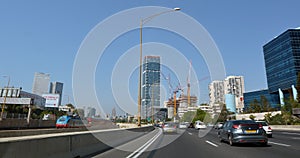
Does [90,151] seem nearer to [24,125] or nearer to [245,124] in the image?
[245,124]

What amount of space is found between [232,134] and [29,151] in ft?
35.5

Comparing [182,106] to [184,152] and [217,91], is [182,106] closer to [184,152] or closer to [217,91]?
[217,91]

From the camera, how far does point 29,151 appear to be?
5406 mm

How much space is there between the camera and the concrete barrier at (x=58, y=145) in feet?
16.1

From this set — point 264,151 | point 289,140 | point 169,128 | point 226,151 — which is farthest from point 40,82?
point 264,151

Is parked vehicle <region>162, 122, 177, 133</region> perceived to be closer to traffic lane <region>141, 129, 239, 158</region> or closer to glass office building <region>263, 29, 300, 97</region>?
traffic lane <region>141, 129, 239, 158</region>

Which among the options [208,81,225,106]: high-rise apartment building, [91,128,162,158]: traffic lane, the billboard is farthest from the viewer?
[208,81,225,106]: high-rise apartment building

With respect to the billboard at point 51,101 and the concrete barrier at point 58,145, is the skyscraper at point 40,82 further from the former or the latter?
the concrete barrier at point 58,145

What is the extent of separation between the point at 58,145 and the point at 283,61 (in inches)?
4063

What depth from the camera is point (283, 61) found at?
9338cm

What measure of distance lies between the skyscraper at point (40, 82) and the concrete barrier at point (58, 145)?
111 meters

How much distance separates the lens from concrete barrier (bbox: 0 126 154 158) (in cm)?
491

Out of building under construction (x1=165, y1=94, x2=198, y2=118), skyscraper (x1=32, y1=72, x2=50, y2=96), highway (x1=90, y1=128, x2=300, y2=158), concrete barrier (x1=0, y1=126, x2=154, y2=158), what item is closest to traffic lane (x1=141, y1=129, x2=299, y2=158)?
highway (x1=90, y1=128, x2=300, y2=158)

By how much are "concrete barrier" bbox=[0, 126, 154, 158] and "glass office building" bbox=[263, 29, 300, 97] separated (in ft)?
306
